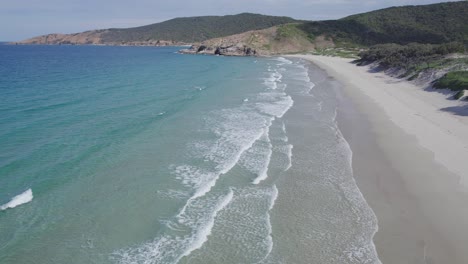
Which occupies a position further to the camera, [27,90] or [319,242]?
[27,90]

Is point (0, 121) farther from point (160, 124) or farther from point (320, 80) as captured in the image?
point (320, 80)

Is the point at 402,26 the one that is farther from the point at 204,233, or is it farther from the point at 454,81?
the point at 204,233

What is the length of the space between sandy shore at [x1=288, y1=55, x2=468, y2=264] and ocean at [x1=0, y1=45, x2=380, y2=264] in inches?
29.9

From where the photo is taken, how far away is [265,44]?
374ft

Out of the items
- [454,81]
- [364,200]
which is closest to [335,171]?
[364,200]

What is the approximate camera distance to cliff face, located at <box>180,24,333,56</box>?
358ft

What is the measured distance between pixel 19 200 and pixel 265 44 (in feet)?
346

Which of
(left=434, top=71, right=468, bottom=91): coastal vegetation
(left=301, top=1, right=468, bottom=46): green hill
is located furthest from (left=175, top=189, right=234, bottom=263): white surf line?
(left=301, top=1, right=468, bottom=46): green hill

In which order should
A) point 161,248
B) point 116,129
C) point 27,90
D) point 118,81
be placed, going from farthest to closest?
point 118,81 → point 27,90 → point 116,129 → point 161,248

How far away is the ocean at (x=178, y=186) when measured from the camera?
10.9 metres

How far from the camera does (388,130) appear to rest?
2325 centimetres

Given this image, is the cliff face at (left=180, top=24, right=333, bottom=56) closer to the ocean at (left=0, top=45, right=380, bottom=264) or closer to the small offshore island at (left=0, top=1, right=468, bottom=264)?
the small offshore island at (left=0, top=1, right=468, bottom=264)

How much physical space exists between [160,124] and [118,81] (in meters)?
23.3

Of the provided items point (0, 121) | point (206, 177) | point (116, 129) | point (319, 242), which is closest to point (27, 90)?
point (0, 121)
